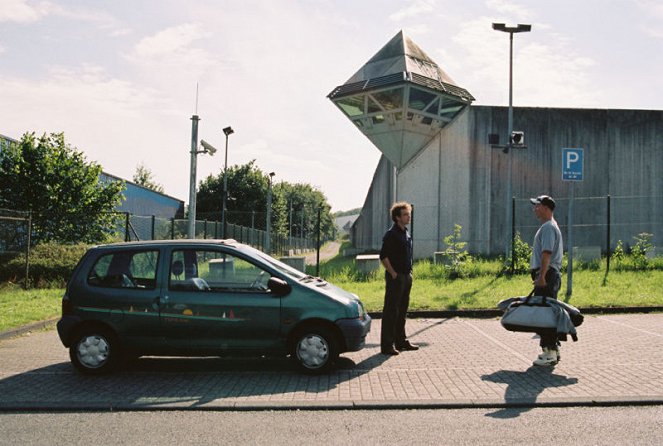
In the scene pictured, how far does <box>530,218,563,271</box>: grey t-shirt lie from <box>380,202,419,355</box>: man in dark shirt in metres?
1.62

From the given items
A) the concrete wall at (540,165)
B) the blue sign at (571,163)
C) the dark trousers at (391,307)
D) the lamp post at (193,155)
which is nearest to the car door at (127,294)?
the dark trousers at (391,307)

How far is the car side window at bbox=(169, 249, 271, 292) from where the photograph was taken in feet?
22.1

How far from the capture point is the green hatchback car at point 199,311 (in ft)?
21.7

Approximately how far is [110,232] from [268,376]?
55.0 feet

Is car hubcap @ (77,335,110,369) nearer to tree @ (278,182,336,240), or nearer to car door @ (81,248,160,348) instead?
car door @ (81,248,160,348)

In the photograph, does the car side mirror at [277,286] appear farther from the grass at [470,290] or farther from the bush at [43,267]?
the bush at [43,267]

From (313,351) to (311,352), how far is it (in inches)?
1.0

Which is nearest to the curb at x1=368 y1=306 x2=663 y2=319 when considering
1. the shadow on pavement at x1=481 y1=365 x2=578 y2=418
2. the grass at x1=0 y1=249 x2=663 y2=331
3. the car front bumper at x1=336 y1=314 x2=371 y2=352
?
the grass at x1=0 y1=249 x2=663 y2=331

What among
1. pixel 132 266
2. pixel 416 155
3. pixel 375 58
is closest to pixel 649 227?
pixel 416 155

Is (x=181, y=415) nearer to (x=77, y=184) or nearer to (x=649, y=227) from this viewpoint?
(x=77, y=184)

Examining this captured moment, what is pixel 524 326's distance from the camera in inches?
263

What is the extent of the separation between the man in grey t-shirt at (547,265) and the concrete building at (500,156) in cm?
2224

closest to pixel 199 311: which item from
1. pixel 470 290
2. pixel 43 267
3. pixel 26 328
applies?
pixel 26 328

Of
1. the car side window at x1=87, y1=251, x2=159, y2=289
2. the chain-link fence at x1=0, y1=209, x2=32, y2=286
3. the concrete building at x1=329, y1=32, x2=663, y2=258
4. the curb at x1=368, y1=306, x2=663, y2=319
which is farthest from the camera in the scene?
the concrete building at x1=329, y1=32, x2=663, y2=258
